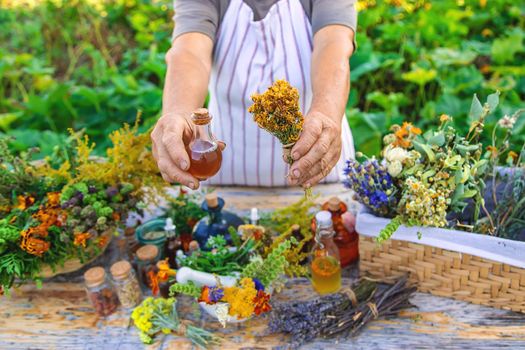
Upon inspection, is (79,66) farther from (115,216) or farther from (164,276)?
(164,276)

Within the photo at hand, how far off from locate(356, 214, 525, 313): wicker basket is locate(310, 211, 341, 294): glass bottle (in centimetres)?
8

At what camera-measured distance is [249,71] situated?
160 centimetres

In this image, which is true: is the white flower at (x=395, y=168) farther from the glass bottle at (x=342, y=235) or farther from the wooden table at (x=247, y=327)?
the wooden table at (x=247, y=327)

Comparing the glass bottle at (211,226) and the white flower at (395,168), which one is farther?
the glass bottle at (211,226)

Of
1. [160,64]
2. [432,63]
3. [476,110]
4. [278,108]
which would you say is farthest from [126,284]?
[432,63]

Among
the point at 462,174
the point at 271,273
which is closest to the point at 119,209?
the point at 271,273

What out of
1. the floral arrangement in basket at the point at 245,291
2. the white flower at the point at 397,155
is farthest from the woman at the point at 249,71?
the floral arrangement in basket at the point at 245,291

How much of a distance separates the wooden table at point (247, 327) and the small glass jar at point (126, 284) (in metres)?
0.04

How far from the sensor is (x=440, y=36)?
10.4ft

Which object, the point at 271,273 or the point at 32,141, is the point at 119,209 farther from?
the point at 32,141

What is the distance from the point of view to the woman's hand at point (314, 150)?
3.55 feet

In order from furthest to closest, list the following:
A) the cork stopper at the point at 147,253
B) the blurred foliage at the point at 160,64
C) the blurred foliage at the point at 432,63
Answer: the blurred foliage at the point at 160,64 < the blurred foliage at the point at 432,63 < the cork stopper at the point at 147,253

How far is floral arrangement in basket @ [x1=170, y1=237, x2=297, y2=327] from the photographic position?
1162mm

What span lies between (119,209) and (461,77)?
202cm
